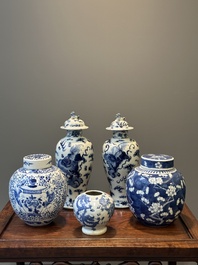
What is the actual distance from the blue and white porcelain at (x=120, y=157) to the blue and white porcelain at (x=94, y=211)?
0.56 feet

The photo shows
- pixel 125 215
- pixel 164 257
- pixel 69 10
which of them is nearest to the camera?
pixel 164 257

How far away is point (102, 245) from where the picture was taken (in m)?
0.83

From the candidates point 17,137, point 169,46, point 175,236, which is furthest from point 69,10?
point 175,236

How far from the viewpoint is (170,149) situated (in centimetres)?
134

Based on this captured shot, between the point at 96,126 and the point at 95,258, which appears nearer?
the point at 95,258

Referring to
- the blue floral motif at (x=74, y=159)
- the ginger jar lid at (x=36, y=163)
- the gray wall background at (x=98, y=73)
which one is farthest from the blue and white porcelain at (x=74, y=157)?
the gray wall background at (x=98, y=73)

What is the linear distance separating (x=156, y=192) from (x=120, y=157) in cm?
20

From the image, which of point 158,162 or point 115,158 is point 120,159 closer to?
point 115,158

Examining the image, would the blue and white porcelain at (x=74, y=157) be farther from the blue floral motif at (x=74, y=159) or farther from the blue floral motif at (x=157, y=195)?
the blue floral motif at (x=157, y=195)

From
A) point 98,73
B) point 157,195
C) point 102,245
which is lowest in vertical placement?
point 102,245

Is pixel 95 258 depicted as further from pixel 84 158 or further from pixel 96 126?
pixel 96 126

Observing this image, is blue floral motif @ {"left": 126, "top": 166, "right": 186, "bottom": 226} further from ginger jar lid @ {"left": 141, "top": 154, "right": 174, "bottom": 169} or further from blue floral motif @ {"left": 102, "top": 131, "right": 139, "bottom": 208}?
blue floral motif @ {"left": 102, "top": 131, "right": 139, "bottom": 208}

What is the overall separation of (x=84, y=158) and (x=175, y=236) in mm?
343

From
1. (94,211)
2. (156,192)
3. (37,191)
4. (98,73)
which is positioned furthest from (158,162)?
(98,73)
